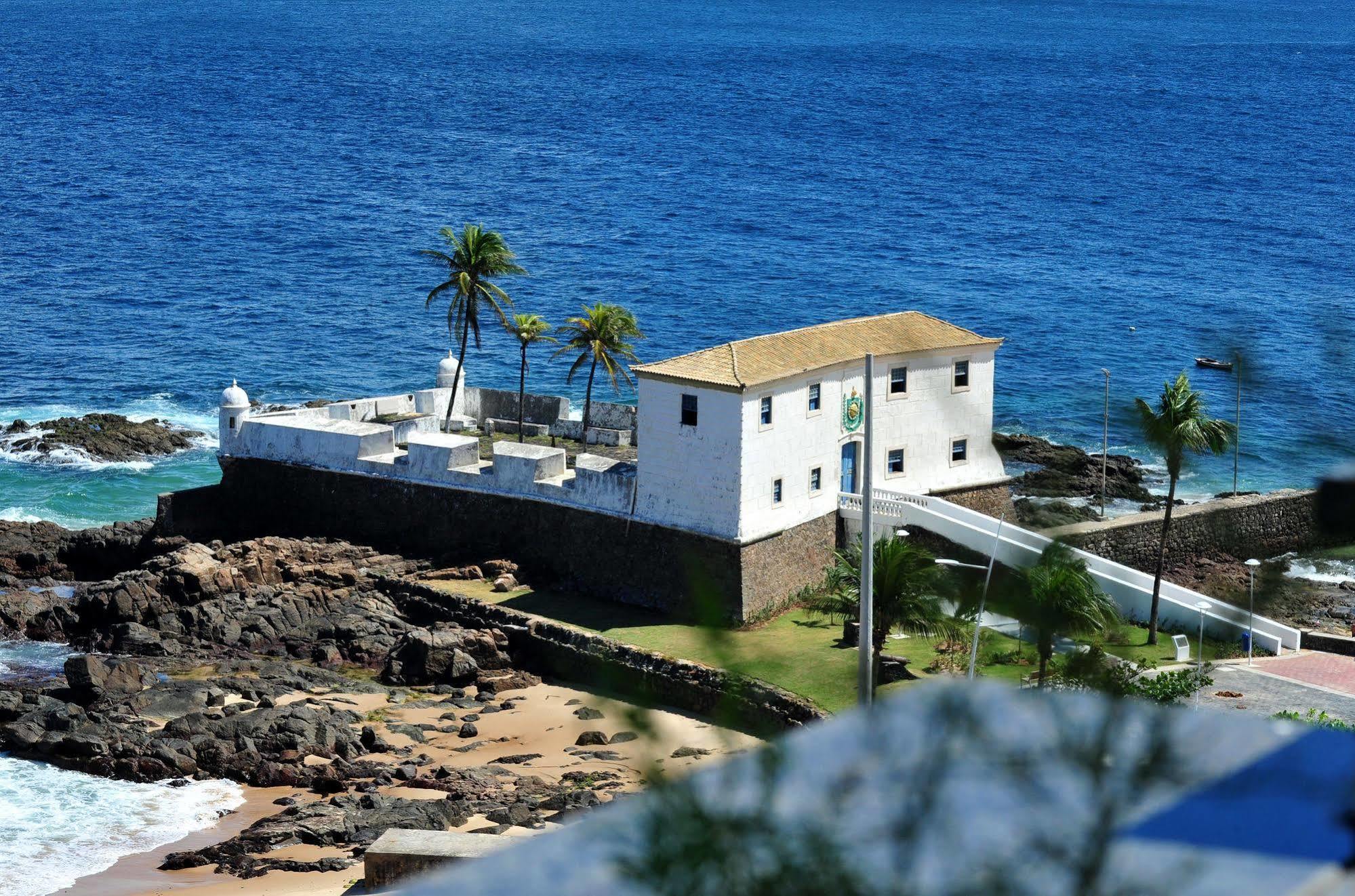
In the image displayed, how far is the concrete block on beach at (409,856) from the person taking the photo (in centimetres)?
1748

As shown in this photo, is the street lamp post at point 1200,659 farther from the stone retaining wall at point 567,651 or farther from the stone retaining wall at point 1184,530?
the stone retaining wall at point 567,651

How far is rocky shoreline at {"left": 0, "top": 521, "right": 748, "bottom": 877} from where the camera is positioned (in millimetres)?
26672

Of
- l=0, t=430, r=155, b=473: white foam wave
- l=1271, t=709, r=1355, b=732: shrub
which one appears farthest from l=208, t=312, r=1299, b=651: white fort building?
l=0, t=430, r=155, b=473: white foam wave

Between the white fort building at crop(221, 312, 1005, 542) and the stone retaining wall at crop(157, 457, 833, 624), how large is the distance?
11.4 inches

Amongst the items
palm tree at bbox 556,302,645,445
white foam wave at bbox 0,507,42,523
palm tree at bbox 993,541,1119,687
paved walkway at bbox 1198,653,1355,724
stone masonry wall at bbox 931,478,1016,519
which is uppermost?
palm tree at bbox 993,541,1119,687

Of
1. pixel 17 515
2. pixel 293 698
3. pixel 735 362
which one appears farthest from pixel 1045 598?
pixel 17 515

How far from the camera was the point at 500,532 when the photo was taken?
38.8 meters

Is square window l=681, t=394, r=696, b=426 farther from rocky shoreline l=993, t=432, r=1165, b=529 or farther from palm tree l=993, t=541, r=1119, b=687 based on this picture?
palm tree l=993, t=541, r=1119, b=687

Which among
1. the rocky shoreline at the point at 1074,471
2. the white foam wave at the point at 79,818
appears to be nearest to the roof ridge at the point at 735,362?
the rocky shoreline at the point at 1074,471

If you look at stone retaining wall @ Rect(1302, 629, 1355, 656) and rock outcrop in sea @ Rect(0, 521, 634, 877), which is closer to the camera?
rock outcrop in sea @ Rect(0, 521, 634, 877)

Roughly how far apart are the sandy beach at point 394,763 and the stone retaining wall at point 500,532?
402 centimetres

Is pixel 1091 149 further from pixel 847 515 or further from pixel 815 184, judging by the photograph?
pixel 847 515

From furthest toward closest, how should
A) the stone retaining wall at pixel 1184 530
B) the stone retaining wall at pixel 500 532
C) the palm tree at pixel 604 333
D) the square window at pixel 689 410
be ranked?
the palm tree at pixel 604 333, the stone retaining wall at pixel 1184 530, the stone retaining wall at pixel 500 532, the square window at pixel 689 410

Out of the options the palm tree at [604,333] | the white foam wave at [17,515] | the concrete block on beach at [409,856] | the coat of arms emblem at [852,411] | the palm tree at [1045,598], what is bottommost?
the white foam wave at [17,515]
